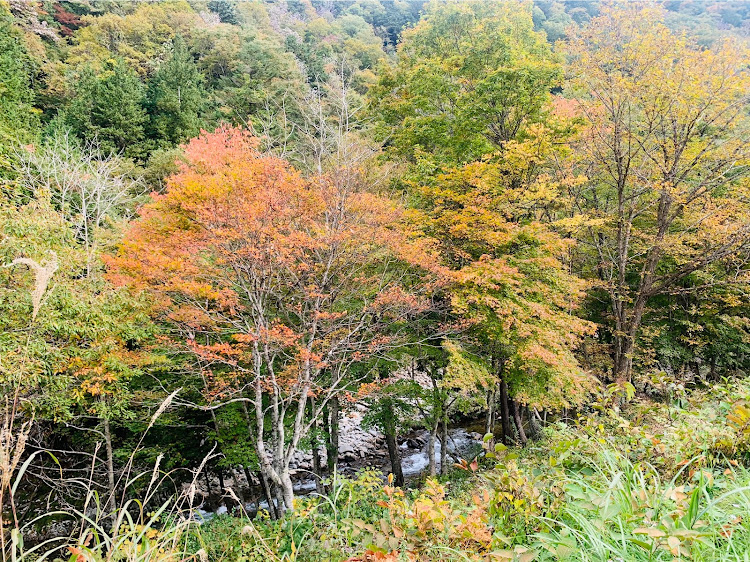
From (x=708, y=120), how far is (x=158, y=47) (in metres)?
43.1

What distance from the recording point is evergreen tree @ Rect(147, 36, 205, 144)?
27609 mm

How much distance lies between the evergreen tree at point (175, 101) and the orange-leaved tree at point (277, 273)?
21012 millimetres

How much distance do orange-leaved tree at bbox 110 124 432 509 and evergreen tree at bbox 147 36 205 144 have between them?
21.0 meters

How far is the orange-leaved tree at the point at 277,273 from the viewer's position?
304 inches

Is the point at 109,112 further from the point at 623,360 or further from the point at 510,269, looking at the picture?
the point at 623,360

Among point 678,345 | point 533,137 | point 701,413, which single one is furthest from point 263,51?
point 701,413

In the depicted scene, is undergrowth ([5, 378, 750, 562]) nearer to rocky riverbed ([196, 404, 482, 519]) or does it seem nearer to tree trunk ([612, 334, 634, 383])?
tree trunk ([612, 334, 634, 383])

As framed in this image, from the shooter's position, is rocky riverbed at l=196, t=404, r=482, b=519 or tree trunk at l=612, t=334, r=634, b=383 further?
rocky riverbed at l=196, t=404, r=482, b=519

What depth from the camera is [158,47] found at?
3662 centimetres

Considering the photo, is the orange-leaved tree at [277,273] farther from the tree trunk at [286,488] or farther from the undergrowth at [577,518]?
the undergrowth at [577,518]

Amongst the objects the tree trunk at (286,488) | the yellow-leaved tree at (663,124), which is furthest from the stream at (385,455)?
the yellow-leaved tree at (663,124)

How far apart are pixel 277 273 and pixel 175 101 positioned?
26406mm

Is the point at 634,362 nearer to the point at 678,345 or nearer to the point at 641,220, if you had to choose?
the point at 678,345

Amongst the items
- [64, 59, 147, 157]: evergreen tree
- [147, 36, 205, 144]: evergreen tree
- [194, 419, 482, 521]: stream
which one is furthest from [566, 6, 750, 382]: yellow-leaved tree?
[64, 59, 147, 157]: evergreen tree
